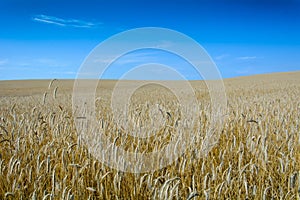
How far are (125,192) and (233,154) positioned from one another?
162 centimetres

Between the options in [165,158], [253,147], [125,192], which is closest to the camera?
[125,192]

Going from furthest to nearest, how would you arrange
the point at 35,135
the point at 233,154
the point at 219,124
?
the point at 219,124, the point at 35,135, the point at 233,154

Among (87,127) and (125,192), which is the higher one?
(87,127)

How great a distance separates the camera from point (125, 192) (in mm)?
2684

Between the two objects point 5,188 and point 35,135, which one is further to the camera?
point 35,135

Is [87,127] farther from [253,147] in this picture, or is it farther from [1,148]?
[253,147]

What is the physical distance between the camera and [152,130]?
421cm

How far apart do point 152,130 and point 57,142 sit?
134 centimetres

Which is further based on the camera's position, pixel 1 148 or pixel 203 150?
pixel 1 148

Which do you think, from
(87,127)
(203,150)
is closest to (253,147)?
(203,150)

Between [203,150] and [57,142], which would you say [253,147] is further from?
[57,142]

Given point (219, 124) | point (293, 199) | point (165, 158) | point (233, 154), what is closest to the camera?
point (293, 199)

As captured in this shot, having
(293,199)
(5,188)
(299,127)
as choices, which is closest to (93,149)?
(5,188)

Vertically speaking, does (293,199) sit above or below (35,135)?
below
